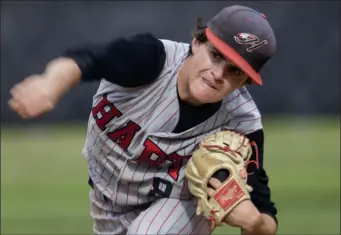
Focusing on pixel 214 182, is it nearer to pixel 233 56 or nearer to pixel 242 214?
pixel 242 214

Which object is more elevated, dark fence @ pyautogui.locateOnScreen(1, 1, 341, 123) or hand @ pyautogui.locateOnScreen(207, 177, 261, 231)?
hand @ pyautogui.locateOnScreen(207, 177, 261, 231)

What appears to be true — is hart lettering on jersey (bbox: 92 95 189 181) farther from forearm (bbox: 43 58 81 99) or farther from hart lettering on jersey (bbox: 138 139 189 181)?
forearm (bbox: 43 58 81 99)

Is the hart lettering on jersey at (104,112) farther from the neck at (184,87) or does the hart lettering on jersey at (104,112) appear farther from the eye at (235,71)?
the eye at (235,71)

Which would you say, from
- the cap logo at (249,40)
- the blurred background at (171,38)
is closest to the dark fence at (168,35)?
the blurred background at (171,38)

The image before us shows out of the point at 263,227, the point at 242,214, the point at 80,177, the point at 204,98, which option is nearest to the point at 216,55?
the point at 204,98

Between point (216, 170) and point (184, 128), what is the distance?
285 millimetres

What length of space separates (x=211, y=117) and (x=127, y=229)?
680 millimetres

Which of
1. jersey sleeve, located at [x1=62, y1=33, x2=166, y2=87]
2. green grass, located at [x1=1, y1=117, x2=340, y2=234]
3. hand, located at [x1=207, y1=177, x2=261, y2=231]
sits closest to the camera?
jersey sleeve, located at [x1=62, y1=33, x2=166, y2=87]

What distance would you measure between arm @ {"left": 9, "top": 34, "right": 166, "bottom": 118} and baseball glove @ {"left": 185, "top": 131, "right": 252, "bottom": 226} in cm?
38

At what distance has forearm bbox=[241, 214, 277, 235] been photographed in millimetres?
3897

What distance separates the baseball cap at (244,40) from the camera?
3734mm

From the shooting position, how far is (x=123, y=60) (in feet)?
12.0

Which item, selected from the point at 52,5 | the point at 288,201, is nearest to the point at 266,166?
the point at 288,201

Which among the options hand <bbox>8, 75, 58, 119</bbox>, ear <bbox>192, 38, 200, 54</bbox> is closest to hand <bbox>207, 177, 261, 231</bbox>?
ear <bbox>192, 38, 200, 54</bbox>
